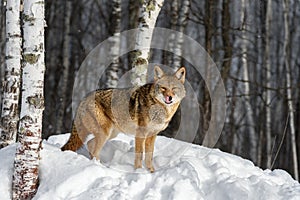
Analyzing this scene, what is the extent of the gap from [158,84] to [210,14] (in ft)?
19.6

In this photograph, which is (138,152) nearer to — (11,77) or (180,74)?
(180,74)

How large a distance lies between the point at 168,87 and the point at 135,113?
1.84ft

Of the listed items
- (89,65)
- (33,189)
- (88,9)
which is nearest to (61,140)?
(33,189)

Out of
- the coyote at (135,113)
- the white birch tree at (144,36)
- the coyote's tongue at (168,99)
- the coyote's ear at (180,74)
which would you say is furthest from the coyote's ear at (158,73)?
the white birch tree at (144,36)

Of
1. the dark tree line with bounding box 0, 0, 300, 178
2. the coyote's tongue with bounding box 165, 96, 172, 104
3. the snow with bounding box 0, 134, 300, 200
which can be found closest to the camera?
the snow with bounding box 0, 134, 300, 200

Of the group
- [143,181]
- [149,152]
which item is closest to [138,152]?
[149,152]

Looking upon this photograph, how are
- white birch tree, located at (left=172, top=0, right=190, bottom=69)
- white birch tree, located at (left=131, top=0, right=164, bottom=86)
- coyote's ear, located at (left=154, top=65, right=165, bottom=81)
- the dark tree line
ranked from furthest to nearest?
the dark tree line, white birch tree, located at (left=172, top=0, right=190, bottom=69), white birch tree, located at (left=131, top=0, right=164, bottom=86), coyote's ear, located at (left=154, top=65, right=165, bottom=81)

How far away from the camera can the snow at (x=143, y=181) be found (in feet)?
15.4

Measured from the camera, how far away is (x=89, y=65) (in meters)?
19.8

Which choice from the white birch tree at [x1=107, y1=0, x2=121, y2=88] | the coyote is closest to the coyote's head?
the coyote

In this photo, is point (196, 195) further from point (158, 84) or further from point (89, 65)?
point (89, 65)

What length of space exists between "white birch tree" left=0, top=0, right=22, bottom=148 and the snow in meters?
1.21

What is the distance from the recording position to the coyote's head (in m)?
5.40

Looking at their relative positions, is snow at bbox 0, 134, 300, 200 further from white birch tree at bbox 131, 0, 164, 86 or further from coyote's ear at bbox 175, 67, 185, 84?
white birch tree at bbox 131, 0, 164, 86
